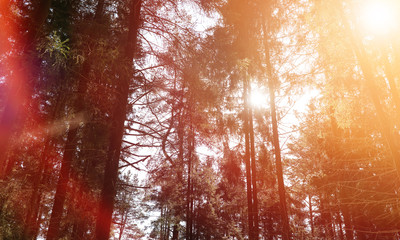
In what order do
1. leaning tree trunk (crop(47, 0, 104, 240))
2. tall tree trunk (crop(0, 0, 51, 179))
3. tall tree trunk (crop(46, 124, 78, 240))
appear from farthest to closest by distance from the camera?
tall tree trunk (crop(46, 124, 78, 240))
leaning tree trunk (crop(47, 0, 104, 240))
tall tree trunk (crop(0, 0, 51, 179))

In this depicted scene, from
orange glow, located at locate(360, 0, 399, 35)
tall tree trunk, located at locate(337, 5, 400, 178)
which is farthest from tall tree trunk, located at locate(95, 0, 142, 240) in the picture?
orange glow, located at locate(360, 0, 399, 35)

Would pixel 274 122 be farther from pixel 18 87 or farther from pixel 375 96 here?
pixel 18 87

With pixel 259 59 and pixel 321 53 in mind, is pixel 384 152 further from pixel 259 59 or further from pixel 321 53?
pixel 259 59

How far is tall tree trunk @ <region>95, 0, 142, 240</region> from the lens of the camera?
5219 millimetres

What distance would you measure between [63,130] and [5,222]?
3530 millimetres

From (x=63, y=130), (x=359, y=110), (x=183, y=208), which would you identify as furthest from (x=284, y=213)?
(x=183, y=208)

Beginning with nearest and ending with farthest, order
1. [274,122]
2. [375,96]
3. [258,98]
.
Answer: [375,96], [274,122], [258,98]

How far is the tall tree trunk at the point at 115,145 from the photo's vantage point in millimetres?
5219

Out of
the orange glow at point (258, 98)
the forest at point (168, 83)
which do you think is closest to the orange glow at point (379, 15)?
the forest at point (168, 83)

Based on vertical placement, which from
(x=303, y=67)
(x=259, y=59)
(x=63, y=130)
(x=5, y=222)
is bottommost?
(x=5, y=222)

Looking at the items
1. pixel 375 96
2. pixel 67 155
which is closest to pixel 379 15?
pixel 375 96

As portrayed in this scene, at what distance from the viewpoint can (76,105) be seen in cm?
687

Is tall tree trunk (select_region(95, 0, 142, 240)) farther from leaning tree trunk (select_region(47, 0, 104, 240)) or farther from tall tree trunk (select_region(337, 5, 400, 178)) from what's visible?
tall tree trunk (select_region(337, 5, 400, 178))

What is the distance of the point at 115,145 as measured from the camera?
586cm
